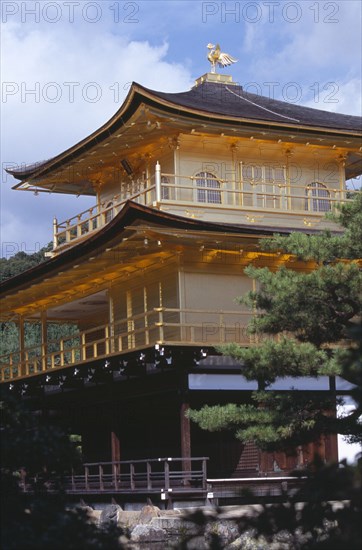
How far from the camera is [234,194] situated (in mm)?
27969

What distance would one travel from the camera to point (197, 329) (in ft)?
80.2

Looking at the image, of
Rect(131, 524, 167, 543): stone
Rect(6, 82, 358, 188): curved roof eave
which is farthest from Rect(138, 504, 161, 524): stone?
Rect(6, 82, 358, 188): curved roof eave

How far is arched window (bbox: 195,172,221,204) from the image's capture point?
27.6 m

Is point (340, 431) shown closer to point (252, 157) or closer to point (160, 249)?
point (160, 249)

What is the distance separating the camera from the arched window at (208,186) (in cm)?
2762

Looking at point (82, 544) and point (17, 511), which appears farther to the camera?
point (17, 511)

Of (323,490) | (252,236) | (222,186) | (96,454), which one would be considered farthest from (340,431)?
(96,454)

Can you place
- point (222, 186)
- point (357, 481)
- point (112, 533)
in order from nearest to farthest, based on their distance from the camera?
1. point (357, 481)
2. point (112, 533)
3. point (222, 186)

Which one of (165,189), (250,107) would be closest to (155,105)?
(165,189)

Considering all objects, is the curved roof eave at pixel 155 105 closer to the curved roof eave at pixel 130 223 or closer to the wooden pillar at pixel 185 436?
the curved roof eave at pixel 130 223

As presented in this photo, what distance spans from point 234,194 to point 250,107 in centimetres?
358

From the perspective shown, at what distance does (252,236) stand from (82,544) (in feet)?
51.6

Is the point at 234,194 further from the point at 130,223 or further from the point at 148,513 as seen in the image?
the point at 148,513

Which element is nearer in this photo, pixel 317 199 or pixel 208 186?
pixel 208 186
